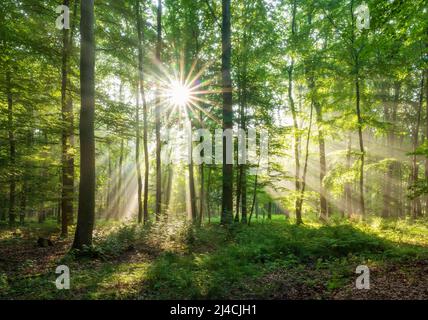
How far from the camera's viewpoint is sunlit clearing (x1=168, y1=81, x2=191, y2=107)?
1919 cm

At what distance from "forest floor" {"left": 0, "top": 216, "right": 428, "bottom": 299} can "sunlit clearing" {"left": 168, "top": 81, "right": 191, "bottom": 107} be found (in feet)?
34.4

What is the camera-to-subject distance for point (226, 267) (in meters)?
7.14

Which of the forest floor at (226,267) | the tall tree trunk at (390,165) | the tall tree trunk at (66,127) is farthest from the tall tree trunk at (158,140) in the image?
the tall tree trunk at (390,165)

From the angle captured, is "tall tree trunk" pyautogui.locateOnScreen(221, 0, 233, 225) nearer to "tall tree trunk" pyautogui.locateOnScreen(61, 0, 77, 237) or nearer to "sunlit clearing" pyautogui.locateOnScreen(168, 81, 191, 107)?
"sunlit clearing" pyautogui.locateOnScreen(168, 81, 191, 107)

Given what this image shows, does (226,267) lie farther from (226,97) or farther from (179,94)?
(179,94)

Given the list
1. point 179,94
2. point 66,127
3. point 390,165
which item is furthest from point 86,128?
point 390,165

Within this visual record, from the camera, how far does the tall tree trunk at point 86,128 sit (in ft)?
30.2

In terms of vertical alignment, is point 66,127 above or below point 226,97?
below

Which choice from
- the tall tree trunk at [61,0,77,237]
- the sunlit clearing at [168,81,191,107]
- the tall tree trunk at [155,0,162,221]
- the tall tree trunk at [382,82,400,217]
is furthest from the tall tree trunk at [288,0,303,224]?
the tall tree trunk at [61,0,77,237]

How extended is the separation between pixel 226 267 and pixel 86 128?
20.1ft

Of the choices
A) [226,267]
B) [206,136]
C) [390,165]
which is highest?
[206,136]

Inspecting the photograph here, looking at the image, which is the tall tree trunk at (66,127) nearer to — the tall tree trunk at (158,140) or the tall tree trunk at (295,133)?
the tall tree trunk at (158,140)

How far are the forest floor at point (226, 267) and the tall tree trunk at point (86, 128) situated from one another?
909 mm
